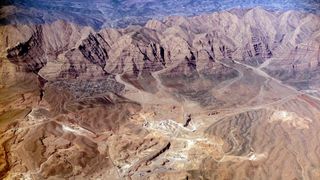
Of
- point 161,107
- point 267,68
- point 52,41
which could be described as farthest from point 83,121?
point 267,68

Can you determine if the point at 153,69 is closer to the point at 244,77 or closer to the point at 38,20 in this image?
the point at 244,77

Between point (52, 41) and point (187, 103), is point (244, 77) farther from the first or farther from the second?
point (52, 41)

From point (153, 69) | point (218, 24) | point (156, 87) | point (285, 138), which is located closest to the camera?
point (285, 138)

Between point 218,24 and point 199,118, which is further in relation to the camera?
point 218,24

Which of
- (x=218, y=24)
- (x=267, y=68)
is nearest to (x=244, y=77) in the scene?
(x=267, y=68)

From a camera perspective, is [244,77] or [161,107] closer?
[161,107]

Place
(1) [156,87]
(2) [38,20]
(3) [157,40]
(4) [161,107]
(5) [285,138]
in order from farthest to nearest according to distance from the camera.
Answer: (2) [38,20] → (3) [157,40] → (1) [156,87] → (4) [161,107] → (5) [285,138]
